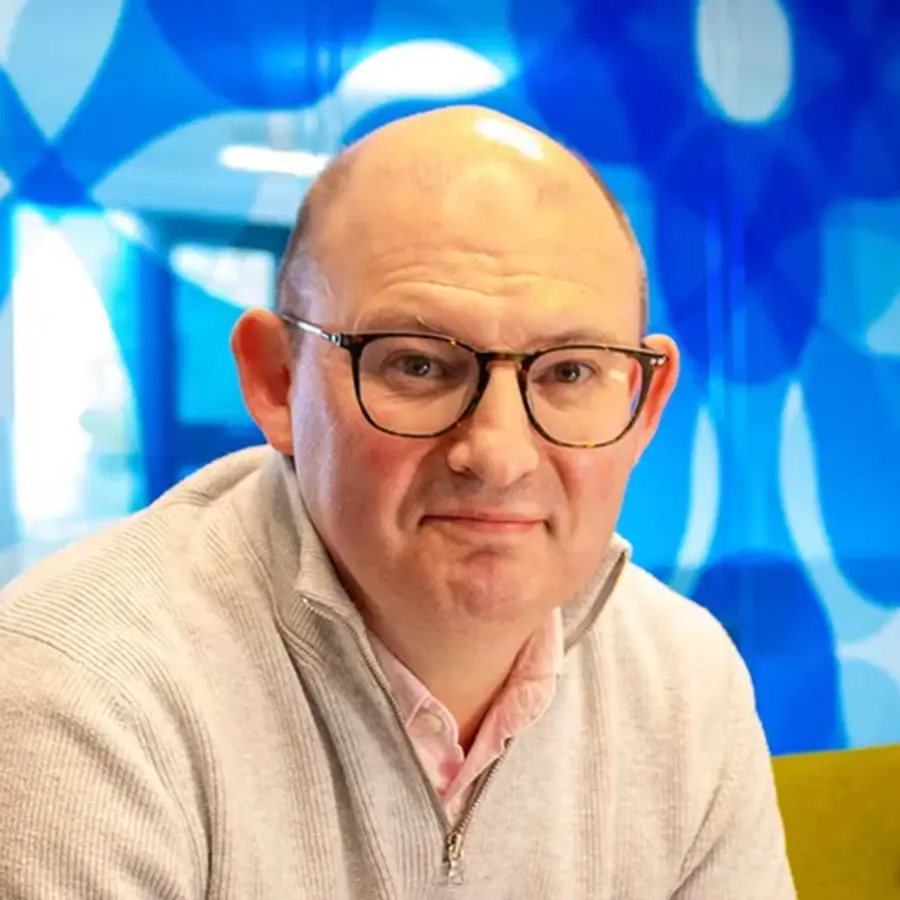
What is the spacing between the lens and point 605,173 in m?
2.62

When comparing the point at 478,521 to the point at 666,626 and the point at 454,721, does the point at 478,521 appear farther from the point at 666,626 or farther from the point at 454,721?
the point at 666,626

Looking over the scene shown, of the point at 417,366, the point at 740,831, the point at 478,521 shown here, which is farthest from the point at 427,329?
the point at 740,831

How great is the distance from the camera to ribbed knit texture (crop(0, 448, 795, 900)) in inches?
32.9

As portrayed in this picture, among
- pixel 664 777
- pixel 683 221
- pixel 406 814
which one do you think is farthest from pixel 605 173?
pixel 406 814

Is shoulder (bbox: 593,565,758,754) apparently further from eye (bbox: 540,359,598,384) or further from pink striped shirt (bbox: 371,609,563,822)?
eye (bbox: 540,359,598,384)

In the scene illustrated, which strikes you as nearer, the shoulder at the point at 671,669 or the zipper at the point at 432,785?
the zipper at the point at 432,785

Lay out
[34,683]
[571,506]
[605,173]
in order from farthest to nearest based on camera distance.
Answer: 1. [605,173]
2. [571,506]
3. [34,683]

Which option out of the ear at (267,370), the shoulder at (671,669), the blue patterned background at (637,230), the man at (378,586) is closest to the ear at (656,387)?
the man at (378,586)

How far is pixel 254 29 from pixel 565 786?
177 cm

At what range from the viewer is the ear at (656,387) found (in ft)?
3.46

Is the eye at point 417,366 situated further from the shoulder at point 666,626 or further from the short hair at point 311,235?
the shoulder at point 666,626

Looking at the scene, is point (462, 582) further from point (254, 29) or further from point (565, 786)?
point (254, 29)

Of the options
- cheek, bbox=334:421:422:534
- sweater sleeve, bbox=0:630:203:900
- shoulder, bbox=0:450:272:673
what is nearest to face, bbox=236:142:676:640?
cheek, bbox=334:421:422:534

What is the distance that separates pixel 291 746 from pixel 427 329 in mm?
373
